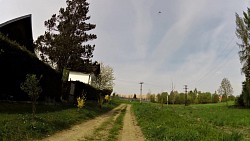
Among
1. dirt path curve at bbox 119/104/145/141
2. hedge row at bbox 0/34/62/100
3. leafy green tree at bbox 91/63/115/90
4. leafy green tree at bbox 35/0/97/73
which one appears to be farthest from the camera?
leafy green tree at bbox 91/63/115/90

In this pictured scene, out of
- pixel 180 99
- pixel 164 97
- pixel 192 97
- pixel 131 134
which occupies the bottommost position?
pixel 131 134

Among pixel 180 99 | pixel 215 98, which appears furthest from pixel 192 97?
pixel 215 98

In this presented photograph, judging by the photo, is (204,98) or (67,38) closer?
(67,38)

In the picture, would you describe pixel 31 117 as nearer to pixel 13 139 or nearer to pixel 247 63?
pixel 13 139

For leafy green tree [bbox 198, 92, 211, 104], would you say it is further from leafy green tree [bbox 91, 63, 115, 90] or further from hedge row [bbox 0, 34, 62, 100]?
hedge row [bbox 0, 34, 62, 100]

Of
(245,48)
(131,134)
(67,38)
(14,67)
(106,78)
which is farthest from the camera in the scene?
(106,78)

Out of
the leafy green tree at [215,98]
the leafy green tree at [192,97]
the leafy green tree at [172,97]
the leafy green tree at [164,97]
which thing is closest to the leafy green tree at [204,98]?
the leafy green tree at [215,98]

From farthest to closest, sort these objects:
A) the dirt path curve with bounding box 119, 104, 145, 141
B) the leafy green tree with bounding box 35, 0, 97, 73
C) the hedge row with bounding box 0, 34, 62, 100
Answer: the leafy green tree with bounding box 35, 0, 97, 73, the hedge row with bounding box 0, 34, 62, 100, the dirt path curve with bounding box 119, 104, 145, 141

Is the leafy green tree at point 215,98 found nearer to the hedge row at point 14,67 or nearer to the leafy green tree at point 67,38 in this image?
the leafy green tree at point 67,38

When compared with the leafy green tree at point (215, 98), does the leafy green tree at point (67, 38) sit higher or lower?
higher

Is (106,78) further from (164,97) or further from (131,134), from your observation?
(131,134)

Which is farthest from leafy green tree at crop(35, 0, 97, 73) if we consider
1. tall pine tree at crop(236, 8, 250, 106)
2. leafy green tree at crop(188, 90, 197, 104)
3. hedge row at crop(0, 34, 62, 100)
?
leafy green tree at crop(188, 90, 197, 104)

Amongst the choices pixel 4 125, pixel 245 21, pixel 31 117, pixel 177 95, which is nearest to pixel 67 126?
pixel 31 117

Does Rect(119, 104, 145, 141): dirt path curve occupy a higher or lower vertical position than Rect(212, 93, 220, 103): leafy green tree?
lower
